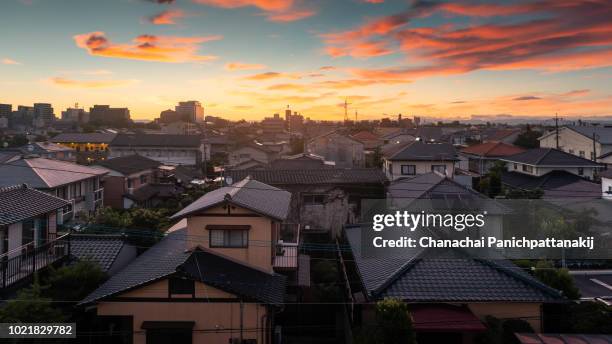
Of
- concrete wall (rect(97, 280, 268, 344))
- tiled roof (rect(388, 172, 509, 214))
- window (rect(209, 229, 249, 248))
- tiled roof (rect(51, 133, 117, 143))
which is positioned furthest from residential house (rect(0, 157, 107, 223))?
tiled roof (rect(51, 133, 117, 143))

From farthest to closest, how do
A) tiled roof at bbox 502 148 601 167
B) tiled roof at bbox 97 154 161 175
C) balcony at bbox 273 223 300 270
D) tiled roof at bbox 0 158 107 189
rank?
tiled roof at bbox 502 148 601 167, tiled roof at bbox 97 154 161 175, tiled roof at bbox 0 158 107 189, balcony at bbox 273 223 300 270

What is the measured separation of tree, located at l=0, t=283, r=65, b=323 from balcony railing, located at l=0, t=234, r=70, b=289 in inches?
68.5

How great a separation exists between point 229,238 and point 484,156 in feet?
130

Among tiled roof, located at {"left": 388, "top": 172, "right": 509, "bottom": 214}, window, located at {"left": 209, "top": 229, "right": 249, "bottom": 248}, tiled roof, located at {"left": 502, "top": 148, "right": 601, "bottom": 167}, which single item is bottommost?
window, located at {"left": 209, "top": 229, "right": 249, "bottom": 248}

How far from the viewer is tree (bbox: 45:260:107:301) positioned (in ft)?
38.4

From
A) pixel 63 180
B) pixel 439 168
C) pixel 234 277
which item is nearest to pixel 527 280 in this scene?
pixel 234 277

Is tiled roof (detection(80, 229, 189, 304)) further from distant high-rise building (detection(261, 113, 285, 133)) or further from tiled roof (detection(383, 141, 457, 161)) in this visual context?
distant high-rise building (detection(261, 113, 285, 133))

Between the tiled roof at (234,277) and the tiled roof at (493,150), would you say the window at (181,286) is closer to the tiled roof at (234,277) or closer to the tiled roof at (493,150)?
the tiled roof at (234,277)

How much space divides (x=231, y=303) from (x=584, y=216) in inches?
736

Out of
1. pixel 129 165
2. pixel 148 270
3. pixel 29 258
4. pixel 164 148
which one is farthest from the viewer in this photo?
pixel 164 148

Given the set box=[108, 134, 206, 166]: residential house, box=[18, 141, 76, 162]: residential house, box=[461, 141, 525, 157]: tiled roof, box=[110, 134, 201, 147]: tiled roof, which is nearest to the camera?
box=[18, 141, 76, 162]: residential house

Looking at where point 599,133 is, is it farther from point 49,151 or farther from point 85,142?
point 85,142

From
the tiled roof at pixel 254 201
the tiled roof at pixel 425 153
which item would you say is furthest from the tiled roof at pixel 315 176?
the tiled roof at pixel 425 153

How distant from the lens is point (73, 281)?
39.1 ft
